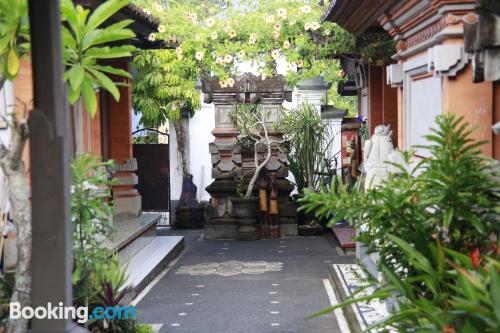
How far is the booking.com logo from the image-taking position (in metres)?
2.28

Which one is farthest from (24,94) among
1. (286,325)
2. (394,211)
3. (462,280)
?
(462,280)

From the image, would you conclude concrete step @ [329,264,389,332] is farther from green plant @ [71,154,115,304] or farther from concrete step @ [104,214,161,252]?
concrete step @ [104,214,161,252]

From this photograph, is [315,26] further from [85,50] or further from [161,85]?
[85,50]

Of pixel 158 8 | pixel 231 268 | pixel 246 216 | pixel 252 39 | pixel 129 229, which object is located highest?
pixel 158 8

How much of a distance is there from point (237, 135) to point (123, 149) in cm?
226

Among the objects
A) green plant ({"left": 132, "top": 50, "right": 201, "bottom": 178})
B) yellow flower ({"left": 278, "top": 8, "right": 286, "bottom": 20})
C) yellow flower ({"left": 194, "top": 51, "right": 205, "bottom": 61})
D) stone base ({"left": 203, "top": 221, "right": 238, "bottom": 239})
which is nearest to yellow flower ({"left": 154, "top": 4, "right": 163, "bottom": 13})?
green plant ({"left": 132, "top": 50, "right": 201, "bottom": 178})

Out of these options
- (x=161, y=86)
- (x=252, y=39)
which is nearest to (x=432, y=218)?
(x=252, y=39)

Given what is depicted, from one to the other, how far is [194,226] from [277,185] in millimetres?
2386

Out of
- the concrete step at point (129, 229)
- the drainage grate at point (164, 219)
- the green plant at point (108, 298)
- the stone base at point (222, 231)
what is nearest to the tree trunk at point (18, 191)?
the green plant at point (108, 298)

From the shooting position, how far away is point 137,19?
10.6 metres

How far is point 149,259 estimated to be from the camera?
9906 millimetres

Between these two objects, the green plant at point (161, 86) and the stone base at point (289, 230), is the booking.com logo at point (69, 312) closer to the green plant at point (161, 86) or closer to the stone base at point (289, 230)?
the stone base at point (289, 230)

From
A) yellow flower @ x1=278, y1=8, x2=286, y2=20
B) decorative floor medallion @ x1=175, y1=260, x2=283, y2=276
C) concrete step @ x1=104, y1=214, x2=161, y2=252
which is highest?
yellow flower @ x1=278, y1=8, x2=286, y2=20

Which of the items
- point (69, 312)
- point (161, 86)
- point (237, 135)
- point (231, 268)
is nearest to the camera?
point (69, 312)
